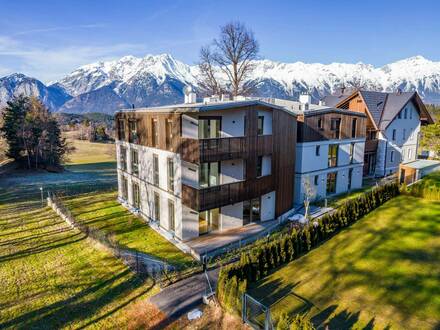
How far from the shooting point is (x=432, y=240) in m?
14.4

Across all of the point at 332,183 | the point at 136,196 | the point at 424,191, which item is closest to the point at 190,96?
the point at 136,196

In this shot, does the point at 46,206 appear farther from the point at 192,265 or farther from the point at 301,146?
the point at 301,146

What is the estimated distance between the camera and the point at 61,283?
12312 millimetres

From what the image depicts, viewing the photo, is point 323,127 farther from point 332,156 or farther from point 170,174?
point 170,174

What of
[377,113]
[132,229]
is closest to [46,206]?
[132,229]

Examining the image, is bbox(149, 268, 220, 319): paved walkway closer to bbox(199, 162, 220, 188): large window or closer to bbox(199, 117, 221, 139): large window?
bbox(199, 162, 220, 188): large window

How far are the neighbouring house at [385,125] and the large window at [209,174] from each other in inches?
790

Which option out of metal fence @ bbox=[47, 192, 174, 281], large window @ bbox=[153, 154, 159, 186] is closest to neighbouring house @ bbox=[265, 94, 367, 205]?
large window @ bbox=[153, 154, 159, 186]

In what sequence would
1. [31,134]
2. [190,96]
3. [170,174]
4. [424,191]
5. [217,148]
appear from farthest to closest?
[31,134], [190,96], [424,191], [170,174], [217,148]

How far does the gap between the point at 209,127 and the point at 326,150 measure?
1214 cm

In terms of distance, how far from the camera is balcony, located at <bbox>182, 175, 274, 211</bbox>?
14664mm

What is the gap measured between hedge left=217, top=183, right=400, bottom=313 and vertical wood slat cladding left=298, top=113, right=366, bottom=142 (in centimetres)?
608

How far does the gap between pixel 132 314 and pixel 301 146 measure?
16.6 meters

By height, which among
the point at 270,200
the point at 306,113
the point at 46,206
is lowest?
the point at 46,206
